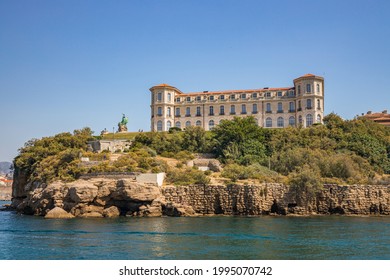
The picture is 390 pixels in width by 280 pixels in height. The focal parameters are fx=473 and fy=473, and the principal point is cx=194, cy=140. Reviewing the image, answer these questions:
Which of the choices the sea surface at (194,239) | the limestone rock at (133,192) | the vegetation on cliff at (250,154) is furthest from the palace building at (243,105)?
the sea surface at (194,239)

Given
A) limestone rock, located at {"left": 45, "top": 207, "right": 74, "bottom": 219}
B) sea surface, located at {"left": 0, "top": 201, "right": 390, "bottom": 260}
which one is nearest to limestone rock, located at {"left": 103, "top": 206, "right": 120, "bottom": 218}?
limestone rock, located at {"left": 45, "top": 207, "right": 74, "bottom": 219}

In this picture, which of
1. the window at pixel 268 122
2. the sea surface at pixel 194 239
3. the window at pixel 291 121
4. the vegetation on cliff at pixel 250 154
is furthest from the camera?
the window at pixel 268 122

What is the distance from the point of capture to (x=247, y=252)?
2166 cm

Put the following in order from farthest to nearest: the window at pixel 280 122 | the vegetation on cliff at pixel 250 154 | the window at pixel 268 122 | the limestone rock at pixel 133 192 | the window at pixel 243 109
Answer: the window at pixel 243 109 < the window at pixel 268 122 < the window at pixel 280 122 < the vegetation on cliff at pixel 250 154 < the limestone rock at pixel 133 192

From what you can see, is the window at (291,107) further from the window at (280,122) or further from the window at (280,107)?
the window at (280,122)

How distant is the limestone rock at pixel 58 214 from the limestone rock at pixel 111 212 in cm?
268

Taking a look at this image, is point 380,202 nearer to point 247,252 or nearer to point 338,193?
point 338,193

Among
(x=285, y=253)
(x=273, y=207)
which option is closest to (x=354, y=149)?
(x=273, y=207)

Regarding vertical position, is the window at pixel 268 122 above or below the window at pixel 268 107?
below

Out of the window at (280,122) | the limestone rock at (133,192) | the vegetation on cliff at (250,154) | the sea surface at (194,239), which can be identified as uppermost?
the window at (280,122)

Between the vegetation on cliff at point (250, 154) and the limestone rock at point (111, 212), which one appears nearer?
the limestone rock at point (111, 212)

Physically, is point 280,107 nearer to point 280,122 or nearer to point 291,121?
point 280,122

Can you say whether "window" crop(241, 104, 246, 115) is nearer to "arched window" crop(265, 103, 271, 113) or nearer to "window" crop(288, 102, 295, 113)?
"arched window" crop(265, 103, 271, 113)

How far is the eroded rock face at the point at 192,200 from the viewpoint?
3878 centimetres
